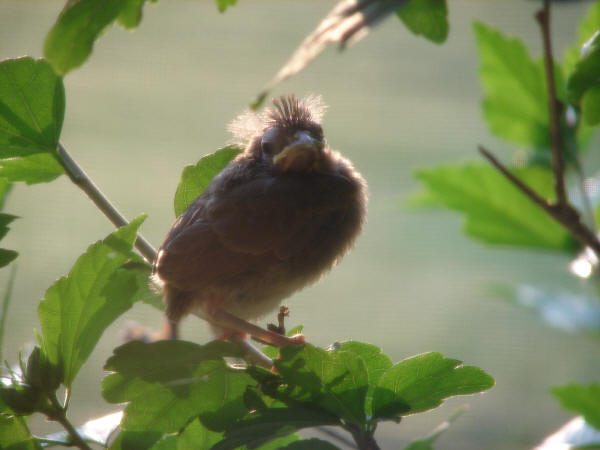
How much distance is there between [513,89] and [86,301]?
825 millimetres

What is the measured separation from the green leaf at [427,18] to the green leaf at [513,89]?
49 centimetres

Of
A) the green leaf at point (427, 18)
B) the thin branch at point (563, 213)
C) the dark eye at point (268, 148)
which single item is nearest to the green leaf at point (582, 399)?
the thin branch at point (563, 213)

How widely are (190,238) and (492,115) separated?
2.07ft

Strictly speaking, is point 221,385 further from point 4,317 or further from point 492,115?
point 492,115

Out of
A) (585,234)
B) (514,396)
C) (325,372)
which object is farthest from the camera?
(514,396)

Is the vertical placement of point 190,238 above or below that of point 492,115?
below

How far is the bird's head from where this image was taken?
3.29 feet

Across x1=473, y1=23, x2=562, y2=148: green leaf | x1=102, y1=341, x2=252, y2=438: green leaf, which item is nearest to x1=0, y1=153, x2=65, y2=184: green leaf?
x1=102, y1=341, x2=252, y2=438: green leaf

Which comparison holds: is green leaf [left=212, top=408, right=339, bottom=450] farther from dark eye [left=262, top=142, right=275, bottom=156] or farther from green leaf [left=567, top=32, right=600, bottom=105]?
dark eye [left=262, top=142, right=275, bottom=156]

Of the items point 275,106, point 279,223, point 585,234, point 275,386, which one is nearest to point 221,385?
point 275,386

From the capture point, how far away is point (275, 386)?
0.60 metres

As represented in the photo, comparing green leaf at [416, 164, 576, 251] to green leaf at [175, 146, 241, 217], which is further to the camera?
green leaf at [416, 164, 576, 251]

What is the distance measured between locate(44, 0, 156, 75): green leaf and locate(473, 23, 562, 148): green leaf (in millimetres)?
768

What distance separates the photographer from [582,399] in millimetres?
798
